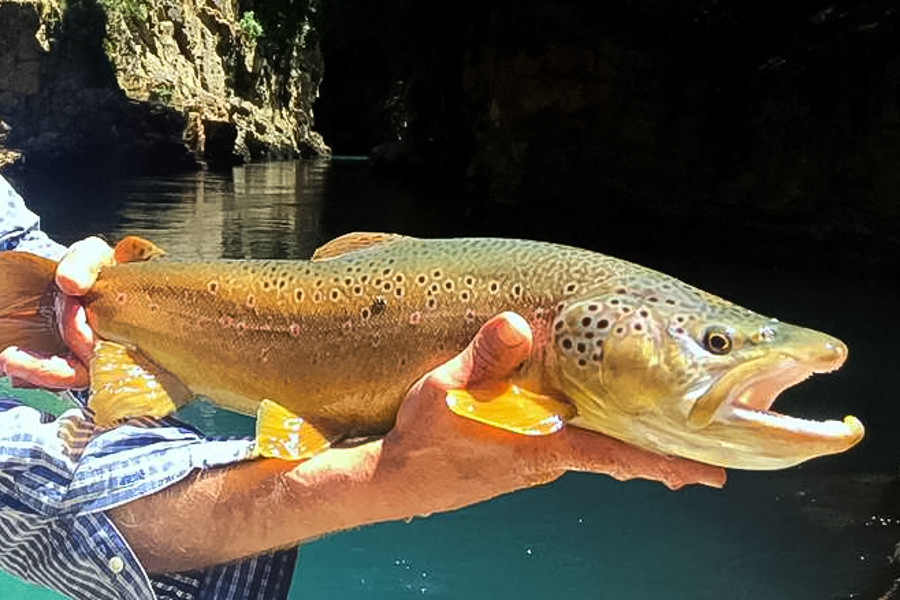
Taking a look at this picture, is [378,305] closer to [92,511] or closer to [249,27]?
[92,511]

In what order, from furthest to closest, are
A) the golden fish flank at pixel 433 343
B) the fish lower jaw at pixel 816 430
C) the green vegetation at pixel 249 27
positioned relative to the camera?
1. the green vegetation at pixel 249 27
2. the golden fish flank at pixel 433 343
3. the fish lower jaw at pixel 816 430

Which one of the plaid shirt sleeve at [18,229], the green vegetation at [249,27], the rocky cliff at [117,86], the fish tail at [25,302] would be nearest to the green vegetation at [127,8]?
the rocky cliff at [117,86]

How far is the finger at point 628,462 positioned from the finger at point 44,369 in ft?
3.34

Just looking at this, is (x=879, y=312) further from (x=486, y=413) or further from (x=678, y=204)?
(x=486, y=413)

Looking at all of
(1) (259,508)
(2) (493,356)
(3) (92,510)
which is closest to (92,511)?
(3) (92,510)

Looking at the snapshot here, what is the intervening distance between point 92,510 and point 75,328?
1.70 feet

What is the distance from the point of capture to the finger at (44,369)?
5.94 ft

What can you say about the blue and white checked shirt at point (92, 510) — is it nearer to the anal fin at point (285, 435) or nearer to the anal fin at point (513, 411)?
the anal fin at point (285, 435)

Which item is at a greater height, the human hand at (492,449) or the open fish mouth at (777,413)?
the open fish mouth at (777,413)

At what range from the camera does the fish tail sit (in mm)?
1887

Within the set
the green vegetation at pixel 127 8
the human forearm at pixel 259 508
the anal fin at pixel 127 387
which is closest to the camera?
the human forearm at pixel 259 508

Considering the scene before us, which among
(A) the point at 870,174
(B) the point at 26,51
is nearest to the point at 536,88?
(A) the point at 870,174

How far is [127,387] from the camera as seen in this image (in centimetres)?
175

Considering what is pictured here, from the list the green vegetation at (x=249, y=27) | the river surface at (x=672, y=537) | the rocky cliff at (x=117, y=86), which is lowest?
the river surface at (x=672, y=537)
